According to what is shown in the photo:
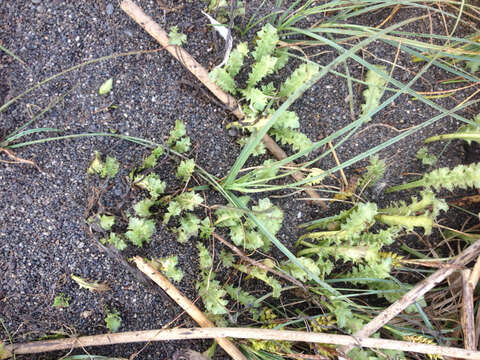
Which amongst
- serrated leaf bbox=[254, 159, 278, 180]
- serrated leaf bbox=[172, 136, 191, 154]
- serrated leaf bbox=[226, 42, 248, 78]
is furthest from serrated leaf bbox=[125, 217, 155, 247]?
serrated leaf bbox=[226, 42, 248, 78]

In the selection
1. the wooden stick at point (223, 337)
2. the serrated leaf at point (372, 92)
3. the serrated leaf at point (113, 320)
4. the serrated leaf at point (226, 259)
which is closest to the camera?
the wooden stick at point (223, 337)

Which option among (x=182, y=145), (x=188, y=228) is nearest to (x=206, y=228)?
(x=188, y=228)

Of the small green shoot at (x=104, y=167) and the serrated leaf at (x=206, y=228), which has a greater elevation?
the small green shoot at (x=104, y=167)

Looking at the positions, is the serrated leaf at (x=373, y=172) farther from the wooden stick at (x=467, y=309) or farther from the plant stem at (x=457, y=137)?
the wooden stick at (x=467, y=309)

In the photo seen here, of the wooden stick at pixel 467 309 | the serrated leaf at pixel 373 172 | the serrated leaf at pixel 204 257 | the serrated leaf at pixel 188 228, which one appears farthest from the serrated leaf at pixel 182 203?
the wooden stick at pixel 467 309

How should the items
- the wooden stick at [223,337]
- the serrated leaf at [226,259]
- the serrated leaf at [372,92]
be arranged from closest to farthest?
the wooden stick at [223,337] → the serrated leaf at [226,259] → the serrated leaf at [372,92]

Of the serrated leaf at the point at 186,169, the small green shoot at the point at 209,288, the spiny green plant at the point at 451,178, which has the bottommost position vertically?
the small green shoot at the point at 209,288

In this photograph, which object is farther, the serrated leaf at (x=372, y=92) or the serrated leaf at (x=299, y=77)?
the serrated leaf at (x=372, y=92)

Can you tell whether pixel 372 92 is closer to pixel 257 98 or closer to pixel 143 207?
pixel 257 98

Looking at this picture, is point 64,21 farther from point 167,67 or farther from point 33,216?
point 33,216
